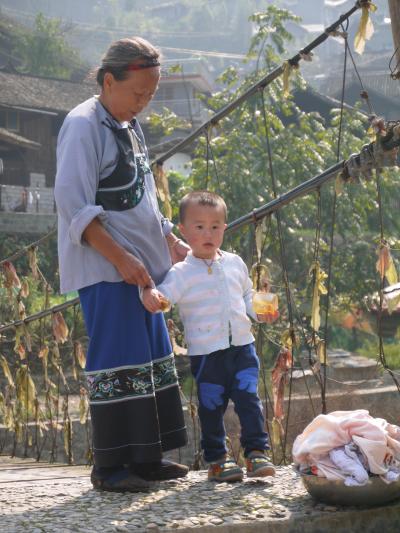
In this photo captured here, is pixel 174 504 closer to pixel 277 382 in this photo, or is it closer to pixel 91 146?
pixel 277 382

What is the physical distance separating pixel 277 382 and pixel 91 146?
833mm

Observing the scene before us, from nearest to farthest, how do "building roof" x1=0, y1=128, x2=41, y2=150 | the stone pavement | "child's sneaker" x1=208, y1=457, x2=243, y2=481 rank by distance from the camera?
the stone pavement → "child's sneaker" x1=208, y1=457, x2=243, y2=481 → "building roof" x1=0, y1=128, x2=41, y2=150

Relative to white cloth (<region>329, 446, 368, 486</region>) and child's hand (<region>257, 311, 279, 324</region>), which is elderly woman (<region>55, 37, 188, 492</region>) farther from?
white cloth (<region>329, 446, 368, 486</region>)

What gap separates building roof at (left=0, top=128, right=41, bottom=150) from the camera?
69.0ft

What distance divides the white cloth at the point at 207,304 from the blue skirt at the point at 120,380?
0.45 ft

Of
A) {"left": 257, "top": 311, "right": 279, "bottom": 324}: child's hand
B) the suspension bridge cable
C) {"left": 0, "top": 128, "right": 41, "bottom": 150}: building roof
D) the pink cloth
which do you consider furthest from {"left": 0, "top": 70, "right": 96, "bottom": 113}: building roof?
the pink cloth

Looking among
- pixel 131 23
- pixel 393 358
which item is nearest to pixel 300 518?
pixel 393 358

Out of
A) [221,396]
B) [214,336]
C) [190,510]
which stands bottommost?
[190,510]

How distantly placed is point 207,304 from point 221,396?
0.88 feet

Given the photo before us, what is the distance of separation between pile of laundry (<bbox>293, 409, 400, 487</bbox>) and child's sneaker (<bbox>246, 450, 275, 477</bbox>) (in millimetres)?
364

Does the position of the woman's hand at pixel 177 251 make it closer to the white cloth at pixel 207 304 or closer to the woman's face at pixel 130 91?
the white cloth at pixel 207 304

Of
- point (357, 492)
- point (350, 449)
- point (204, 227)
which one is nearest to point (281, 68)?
point (204, 227)

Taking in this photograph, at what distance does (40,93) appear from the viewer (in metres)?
23.9

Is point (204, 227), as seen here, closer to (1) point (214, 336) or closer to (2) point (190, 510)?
(1) point (214, 336)
